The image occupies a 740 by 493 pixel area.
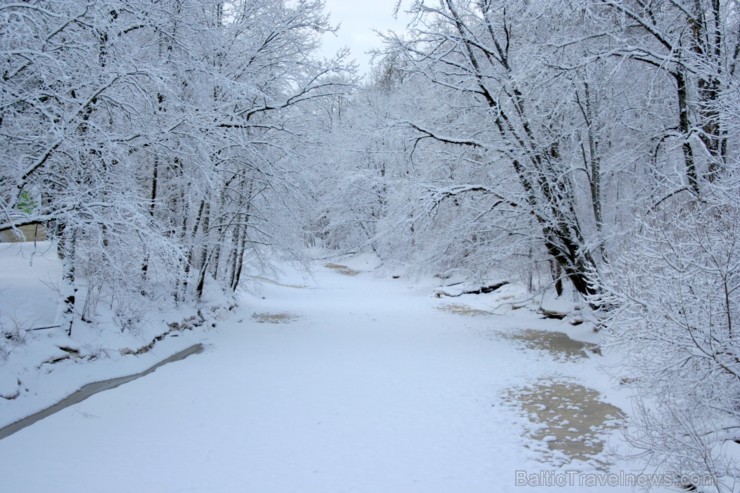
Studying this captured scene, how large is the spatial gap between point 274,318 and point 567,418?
1073 centimetres

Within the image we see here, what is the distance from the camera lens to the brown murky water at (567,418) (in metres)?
5.49

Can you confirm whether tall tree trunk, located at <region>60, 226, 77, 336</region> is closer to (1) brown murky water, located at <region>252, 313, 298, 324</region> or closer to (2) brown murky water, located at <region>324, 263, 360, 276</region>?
(1) brown murky water, located at <region>252, 313, 298, 324</region>

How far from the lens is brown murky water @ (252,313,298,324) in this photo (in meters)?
14.9

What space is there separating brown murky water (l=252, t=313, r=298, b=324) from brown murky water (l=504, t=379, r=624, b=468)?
8.75 metres

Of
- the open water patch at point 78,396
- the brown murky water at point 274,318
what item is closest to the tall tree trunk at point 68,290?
the open water patch at point 78,396

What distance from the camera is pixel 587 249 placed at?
10.3 m

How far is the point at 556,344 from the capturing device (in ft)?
38.1

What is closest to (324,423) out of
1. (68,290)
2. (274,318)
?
(68,290)

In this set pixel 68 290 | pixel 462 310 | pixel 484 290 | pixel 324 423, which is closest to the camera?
pixel 324 423

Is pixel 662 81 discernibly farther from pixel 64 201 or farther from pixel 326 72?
pixel 64 201

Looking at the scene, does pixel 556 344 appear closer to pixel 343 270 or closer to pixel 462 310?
pixel 462 310

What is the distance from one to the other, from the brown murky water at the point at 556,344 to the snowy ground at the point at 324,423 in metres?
0.12

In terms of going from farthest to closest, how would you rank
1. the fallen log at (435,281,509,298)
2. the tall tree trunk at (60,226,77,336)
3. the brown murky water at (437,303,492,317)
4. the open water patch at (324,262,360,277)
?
the open water patch at (324,262,360,277)
the fallen log at (435,281,509,298)
the brown murky water at (437,303,492,317)
the tall tree trunk at (60,226,77,336)

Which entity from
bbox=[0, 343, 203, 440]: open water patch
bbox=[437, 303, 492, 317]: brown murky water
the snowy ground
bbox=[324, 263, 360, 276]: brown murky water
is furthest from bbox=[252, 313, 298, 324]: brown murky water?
bbox=[324, 263, 360, 276]: brown murky water
